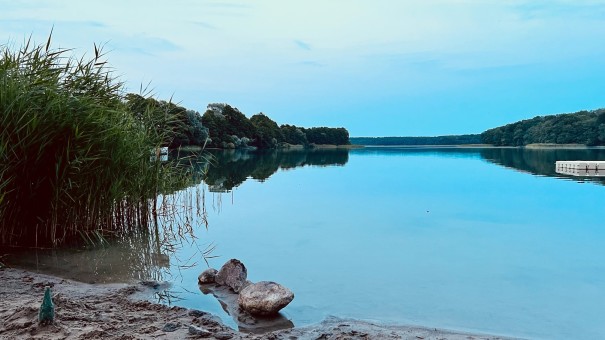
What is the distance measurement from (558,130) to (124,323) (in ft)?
359

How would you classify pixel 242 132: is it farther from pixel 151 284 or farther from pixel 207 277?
pixel 151 284

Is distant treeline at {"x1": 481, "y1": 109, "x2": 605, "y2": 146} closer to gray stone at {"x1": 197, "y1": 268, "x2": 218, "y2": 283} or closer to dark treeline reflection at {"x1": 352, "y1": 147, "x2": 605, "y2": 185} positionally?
dark treeline reflection at {"x1": 352, "y1": 147, "x2": 605, "y2": 185}

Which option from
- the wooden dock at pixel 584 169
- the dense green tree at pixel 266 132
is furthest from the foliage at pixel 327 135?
the wooden dock at pixel 584 169

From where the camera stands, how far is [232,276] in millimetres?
6879

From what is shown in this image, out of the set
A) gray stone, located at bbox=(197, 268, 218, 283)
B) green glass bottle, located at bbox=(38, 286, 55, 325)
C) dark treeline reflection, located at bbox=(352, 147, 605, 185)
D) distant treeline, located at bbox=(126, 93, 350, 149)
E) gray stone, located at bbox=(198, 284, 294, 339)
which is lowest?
gray stone, located at bbox=(198, 284, 294, 339)

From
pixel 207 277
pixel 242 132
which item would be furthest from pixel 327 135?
pixel 207 277

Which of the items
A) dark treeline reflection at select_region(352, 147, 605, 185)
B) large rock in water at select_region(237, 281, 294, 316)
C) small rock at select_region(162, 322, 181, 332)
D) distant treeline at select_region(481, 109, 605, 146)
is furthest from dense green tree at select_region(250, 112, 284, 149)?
small rock at select_region(162, 322, 181, 332)

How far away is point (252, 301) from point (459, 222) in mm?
9994

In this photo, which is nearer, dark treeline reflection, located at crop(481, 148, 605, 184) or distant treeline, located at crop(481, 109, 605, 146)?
dark treeline reflection, located at crop(481, 148, 605, 184)

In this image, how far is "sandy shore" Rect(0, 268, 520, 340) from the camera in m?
4.45

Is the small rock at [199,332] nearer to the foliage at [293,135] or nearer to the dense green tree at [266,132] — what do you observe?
the dense green tree at [266,132]

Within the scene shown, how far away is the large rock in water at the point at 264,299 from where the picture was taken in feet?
18.6

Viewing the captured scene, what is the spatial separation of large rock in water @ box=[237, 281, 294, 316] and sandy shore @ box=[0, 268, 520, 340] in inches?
15.9

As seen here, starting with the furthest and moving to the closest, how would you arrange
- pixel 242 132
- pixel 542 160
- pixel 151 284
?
pixel 242 132, pixel 542 160, pixel 151 284
